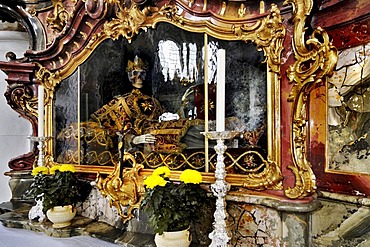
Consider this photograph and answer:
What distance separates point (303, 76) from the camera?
0.98m

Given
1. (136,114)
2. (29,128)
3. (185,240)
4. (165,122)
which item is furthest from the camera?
(29,128)

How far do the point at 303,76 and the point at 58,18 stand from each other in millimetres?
1483

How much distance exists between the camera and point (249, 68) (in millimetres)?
1081

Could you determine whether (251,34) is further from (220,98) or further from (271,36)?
(220,98)

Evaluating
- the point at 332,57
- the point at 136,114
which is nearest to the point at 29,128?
the point at 136,114

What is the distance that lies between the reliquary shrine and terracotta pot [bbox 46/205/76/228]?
0.44 ft

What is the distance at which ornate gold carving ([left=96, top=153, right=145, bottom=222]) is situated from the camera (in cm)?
132

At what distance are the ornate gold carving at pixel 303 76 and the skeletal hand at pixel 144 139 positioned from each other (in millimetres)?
553

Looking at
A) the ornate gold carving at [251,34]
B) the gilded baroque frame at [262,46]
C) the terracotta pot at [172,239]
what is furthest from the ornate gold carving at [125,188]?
the terracotta pot at [172,239]

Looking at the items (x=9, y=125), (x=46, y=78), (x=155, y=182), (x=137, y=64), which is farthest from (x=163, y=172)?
(x=9, y=125)

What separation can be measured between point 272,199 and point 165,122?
19.8 inches

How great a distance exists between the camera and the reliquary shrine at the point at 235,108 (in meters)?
0.95

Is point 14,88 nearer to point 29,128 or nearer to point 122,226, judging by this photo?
point 29,128

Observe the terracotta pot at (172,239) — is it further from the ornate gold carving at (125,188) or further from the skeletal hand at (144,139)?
the skeletal hand at (144,139)
